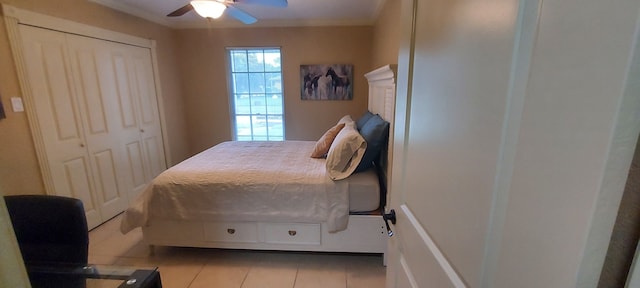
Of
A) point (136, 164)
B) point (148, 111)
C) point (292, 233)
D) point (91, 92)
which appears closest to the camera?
point (292, 233)

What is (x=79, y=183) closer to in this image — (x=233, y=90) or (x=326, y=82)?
(x=233, y=90)

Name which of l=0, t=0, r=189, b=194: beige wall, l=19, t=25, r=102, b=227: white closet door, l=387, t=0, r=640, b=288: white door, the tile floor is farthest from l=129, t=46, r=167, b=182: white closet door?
l=387, t=0, r=640, b=288: white door

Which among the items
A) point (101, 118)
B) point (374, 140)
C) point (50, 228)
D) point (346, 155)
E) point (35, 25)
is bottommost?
point (50, 228)

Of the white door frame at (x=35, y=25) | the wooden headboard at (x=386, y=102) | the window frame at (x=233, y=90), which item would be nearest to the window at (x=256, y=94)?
the window frame at (x=233, y=90)

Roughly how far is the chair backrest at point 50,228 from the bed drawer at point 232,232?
979mm

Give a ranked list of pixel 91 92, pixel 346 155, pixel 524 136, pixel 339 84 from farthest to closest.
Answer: pixel 339 84
pixel 91 92
pixel 346 155
pixel 524 136

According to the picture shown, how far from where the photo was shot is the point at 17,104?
2.05 metres

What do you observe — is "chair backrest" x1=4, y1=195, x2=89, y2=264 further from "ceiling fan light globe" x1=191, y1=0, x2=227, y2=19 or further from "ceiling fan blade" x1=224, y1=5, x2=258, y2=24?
"ceiling fan blade" x1=224, y1=5, x2=258, y2=24

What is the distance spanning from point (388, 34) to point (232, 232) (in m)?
2.35

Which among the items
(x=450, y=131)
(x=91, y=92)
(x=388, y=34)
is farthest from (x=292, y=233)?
(x=91, y=92)

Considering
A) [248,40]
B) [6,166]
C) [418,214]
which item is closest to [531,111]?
[418,214]

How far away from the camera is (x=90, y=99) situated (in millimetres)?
2629

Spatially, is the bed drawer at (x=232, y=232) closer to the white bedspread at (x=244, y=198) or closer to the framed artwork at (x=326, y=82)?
the white bedspread at (x=244, y=198)

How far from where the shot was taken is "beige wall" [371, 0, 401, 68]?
2.26 meters
